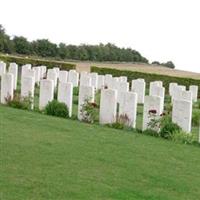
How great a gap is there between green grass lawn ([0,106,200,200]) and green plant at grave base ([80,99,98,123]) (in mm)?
1546

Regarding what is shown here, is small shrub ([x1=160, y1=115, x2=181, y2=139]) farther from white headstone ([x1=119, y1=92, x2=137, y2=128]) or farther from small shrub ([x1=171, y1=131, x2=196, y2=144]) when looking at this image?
white headstone ([x1=119, y1=92, x2=137, y2=128])

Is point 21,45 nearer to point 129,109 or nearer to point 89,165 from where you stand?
point 129,109

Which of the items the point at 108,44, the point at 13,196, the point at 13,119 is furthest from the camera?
the point at 108,44

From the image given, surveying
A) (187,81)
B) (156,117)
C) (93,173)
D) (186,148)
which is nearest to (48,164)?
(93,173)

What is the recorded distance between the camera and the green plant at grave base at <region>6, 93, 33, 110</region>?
44.9ft

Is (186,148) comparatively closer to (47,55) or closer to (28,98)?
(28,98)

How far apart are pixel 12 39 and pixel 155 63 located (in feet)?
50.9

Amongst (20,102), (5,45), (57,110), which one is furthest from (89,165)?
(5,45)

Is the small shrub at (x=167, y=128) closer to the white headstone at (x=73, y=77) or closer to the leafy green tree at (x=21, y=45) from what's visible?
the white headstone at (x=73, y=77)

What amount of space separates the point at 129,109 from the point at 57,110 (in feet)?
5.31

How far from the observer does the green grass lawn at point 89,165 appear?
248 inches

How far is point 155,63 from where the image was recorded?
56594mm

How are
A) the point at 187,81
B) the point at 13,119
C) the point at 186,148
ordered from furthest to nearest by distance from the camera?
the point at 187,81
the point at 13,119
the point at 186,148

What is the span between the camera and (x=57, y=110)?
1283cm
